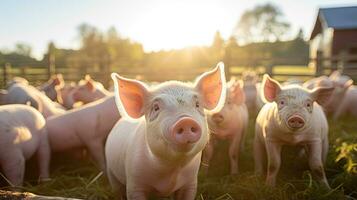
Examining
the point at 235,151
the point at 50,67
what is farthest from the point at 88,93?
the point at 50,67

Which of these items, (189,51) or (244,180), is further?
(189,51)

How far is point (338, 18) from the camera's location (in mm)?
27609

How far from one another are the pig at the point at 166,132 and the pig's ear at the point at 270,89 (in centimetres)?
124

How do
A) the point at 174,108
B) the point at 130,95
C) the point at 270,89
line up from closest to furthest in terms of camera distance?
the point at 174,108 → the point at 130,95 → the point at 270,89

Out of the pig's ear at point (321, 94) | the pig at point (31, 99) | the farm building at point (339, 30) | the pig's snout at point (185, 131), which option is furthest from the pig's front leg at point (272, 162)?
the farm building at point (339, 30)

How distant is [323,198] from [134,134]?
5.60ft

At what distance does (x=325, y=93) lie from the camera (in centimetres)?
377

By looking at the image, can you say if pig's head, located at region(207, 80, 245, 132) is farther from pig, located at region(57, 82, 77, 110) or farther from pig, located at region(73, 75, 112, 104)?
pig, located at region(57, 82, 77, 110)

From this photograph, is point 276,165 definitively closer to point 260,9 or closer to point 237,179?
point 237,179

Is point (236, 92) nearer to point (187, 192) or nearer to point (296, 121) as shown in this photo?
point (296, 121)

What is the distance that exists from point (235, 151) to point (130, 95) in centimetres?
227

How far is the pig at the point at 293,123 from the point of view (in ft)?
11.5

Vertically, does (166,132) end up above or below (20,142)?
above

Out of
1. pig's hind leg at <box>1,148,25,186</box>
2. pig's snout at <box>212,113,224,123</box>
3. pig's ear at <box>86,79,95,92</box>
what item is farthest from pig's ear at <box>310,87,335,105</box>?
pig's ear at <box>86,79,95,92</box>
